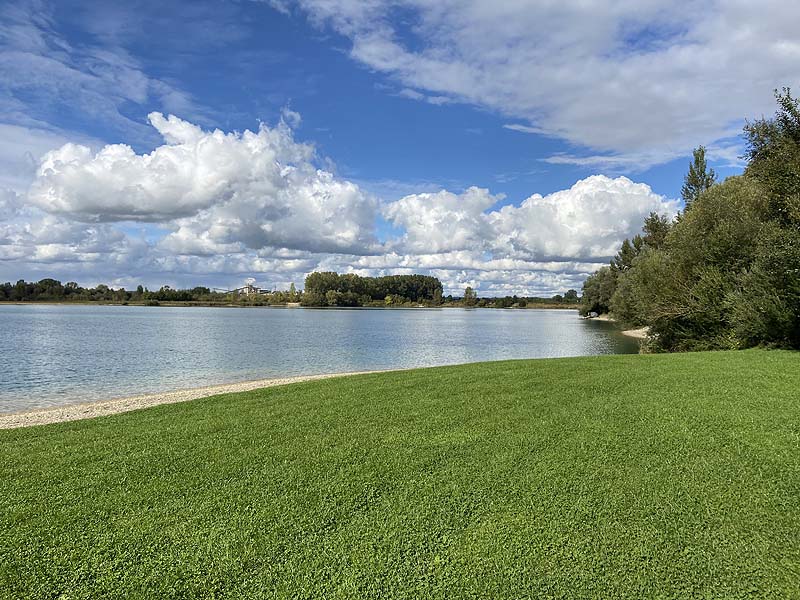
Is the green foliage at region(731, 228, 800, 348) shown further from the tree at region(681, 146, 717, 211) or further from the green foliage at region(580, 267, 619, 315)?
the green foliage at region(580, 267, 619, 315)

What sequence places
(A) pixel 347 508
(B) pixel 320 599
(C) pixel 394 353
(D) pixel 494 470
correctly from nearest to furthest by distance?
(B) pixel 320 599 → (A) pixel 347 508 → (D) pixel 494 470 → (C) pixel 394 353

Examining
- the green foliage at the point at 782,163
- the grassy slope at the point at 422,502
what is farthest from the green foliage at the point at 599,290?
the grassy slope at the point at 422,502

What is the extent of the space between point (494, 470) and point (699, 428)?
3.96m

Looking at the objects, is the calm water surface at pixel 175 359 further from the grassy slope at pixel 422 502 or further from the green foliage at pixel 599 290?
the green foliage at pixel 599 290

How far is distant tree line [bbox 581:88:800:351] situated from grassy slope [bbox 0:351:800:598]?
29.5 ft

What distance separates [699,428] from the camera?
847 cm

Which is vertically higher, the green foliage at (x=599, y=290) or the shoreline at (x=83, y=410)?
the green foliage at (x=599, y=290)

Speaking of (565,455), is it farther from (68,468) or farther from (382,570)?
(68,468)

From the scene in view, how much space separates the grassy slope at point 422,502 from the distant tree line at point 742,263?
9001 millimetres

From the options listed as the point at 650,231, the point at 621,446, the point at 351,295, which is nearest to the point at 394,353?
the point at 621,446

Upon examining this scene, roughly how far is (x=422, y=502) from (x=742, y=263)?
77.1 feet

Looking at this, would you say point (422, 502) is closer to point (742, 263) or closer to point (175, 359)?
point (742, 263)

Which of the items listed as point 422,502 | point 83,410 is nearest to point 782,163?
point 422,502

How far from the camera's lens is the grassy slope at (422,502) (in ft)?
16.1
